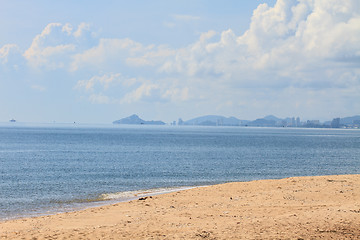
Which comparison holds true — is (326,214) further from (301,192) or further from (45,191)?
(45,191)

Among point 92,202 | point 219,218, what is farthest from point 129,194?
point 219,218

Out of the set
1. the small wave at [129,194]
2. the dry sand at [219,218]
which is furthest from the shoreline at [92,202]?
the dry sand at [219,218]

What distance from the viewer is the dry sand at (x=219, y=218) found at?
16281 millimetres

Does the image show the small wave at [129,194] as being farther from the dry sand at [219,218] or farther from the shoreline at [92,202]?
the dry sand at [219,218]

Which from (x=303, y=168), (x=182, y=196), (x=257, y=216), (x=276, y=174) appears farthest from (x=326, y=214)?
(x=303, y=168)

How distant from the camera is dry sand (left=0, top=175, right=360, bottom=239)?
16.3 metres

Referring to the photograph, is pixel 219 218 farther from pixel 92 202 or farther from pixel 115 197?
pixel 115 197

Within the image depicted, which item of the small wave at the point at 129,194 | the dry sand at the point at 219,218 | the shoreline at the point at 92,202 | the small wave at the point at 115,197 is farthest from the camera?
the small wave at the point at 129,194

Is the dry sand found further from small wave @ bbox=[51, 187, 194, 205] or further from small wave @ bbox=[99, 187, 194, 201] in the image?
small wave @ bbox=[99, 187, 194, 201]

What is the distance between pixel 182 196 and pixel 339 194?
9964 millimetres

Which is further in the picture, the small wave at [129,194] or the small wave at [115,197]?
the small wave at [129,194]

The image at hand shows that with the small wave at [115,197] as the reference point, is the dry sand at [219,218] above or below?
above

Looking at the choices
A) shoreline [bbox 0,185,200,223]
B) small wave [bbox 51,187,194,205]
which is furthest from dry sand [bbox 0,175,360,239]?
small wave [bbox 51,187,194,205]

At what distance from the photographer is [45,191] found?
114 ft
